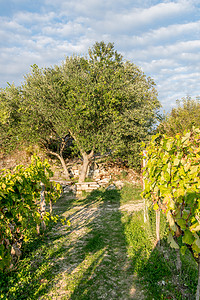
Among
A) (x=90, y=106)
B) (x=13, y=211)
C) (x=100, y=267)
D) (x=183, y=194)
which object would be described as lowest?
(x=100, y=267)

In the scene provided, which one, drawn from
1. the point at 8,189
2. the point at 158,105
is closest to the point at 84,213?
the point at 8,189

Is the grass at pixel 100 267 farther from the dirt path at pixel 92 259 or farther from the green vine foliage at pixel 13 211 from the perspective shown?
the green vine foliage at pixel 13 211

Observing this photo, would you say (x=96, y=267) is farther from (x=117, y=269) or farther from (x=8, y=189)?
(x=8, y=189)

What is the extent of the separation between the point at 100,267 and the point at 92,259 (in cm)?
52

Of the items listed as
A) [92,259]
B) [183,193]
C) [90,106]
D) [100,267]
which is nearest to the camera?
[183,193]

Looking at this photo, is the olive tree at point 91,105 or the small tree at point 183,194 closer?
the small tree at point 183,194

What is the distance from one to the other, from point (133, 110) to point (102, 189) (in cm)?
712

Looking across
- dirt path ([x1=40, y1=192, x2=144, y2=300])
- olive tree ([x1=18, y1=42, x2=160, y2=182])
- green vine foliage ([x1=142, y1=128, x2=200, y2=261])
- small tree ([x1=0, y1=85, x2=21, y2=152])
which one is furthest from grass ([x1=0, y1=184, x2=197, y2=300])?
small tree ([x1=0, y1=85, x2=21, y2=152])

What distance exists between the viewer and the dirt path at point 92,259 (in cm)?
490

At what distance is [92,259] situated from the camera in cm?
638

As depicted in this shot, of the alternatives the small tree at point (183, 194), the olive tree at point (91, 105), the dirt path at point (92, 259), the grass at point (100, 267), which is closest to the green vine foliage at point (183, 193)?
the small tree at point (183, 194)

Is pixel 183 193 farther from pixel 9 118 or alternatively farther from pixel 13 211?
pixel 9 118

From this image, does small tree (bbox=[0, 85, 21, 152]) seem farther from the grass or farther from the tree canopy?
the grass

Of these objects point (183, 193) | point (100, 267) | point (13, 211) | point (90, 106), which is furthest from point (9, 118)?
point (183, 193)
